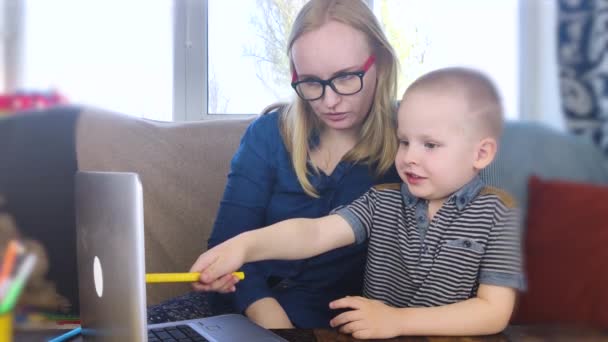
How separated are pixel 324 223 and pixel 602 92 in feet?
1.33

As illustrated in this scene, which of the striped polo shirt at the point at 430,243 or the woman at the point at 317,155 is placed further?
the woman at the point at 317,155

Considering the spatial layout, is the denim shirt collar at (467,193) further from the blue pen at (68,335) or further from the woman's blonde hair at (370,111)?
the blue pen at (68,335)

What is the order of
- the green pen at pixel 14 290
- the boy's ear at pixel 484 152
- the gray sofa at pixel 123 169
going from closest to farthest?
the green pen at pixel 14 290 → the boy's ear at pixel 484 152 → the gray sofa at pixel 123 169

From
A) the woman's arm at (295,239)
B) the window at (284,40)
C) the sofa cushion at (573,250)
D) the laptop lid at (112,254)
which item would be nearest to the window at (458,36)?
the window at (284,40)

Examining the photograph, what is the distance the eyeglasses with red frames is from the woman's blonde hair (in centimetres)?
3

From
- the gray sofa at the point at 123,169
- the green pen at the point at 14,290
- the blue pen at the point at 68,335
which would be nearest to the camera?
the green pen at the point at 14,290

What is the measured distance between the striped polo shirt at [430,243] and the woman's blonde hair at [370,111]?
7cm

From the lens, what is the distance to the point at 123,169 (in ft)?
3.27

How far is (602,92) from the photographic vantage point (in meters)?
0.40

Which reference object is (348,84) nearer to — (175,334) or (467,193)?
(467,193)

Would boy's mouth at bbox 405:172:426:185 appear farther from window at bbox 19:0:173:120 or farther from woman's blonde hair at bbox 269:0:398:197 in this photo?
window at bbox 19:0:173:120

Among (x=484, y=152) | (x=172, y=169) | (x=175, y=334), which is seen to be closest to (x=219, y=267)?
(x=175, y=334)

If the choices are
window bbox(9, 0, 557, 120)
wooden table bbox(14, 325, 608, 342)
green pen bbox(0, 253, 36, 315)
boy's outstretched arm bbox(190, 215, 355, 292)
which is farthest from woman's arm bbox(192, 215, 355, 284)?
green pen bbox(0, 253, 36, 315)

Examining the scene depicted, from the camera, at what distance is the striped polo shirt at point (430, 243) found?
65cm
